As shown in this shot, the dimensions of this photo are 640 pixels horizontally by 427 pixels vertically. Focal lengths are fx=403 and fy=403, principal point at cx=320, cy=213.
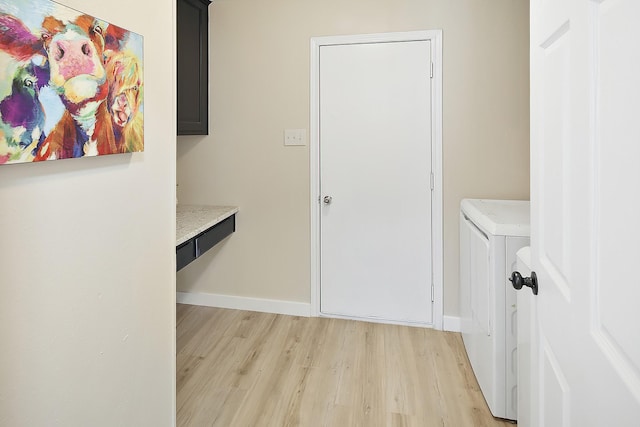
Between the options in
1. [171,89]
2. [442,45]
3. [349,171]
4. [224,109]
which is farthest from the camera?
[224,109]

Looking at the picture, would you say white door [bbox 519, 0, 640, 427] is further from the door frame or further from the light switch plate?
the light switch plate

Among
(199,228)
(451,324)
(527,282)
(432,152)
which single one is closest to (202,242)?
(199,228)

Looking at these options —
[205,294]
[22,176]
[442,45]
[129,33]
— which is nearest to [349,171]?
[442,45]

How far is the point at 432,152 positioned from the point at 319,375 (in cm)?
160

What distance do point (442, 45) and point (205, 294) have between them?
2.54 meters

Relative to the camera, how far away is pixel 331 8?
2818 millimetres

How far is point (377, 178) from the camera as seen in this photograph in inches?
111

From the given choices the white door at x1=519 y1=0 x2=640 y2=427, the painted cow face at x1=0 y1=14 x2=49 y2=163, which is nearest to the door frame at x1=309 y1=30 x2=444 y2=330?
the white door at x1=519 y1=0 x2=640 y2=427

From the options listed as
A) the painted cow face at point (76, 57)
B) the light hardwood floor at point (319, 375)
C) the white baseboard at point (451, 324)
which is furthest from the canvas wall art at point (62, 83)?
the white baseboard at point (451, 324)

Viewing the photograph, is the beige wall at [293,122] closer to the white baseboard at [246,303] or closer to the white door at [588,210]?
the white baseboard at [246,303]

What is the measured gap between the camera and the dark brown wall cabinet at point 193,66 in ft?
8.80

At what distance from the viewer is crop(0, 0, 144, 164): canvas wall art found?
30.7 inches

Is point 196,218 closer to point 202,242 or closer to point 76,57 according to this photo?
point 202,242

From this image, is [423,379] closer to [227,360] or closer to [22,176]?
[227,360]
